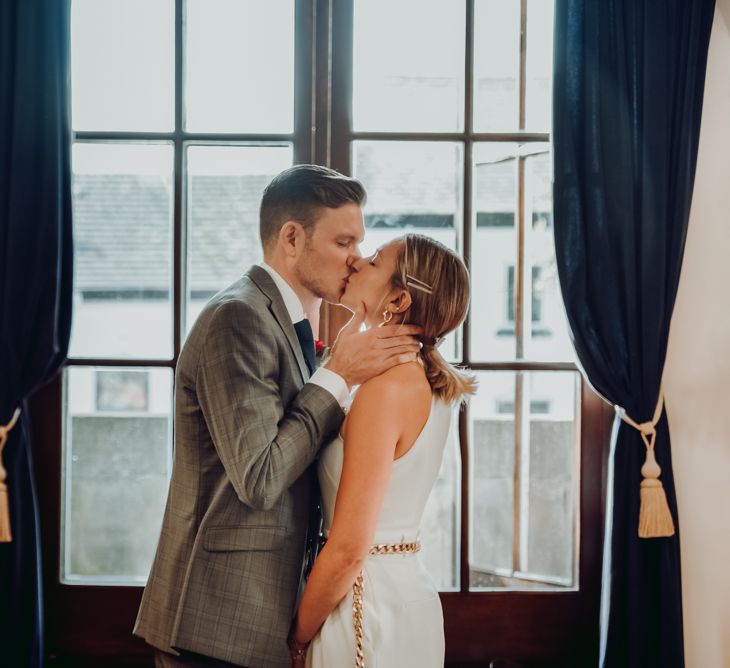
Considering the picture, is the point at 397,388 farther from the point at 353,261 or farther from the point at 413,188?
the point at 413,188

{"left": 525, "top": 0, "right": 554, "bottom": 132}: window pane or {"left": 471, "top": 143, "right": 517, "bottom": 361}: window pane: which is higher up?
{"left": 525, "top": 0, "right": 554, "bottom": 132}: window pane

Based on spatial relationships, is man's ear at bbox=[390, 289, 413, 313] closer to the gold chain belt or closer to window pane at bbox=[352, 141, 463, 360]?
the gold chain belt

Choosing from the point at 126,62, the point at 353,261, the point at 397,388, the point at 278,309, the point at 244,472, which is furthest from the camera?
the point at 126,62

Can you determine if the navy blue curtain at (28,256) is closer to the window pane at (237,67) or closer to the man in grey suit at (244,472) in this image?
the window pane at (237,67)

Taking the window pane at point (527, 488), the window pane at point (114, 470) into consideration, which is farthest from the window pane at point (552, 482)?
the window pane at point (114, 470)

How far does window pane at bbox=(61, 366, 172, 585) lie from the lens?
2371mm

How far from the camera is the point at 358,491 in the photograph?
1433mm

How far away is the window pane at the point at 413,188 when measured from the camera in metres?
2.37

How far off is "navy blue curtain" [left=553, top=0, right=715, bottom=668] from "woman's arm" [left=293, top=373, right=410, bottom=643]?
90 centimetres

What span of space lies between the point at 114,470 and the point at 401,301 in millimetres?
1271

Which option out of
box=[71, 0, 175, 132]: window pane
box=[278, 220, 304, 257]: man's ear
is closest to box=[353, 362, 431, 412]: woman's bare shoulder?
box=[278, 220, 304, 257]: man's ear

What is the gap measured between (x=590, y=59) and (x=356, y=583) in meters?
1.58

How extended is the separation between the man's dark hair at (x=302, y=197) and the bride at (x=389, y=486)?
180mm

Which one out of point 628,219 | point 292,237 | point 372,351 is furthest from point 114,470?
point 628,219
